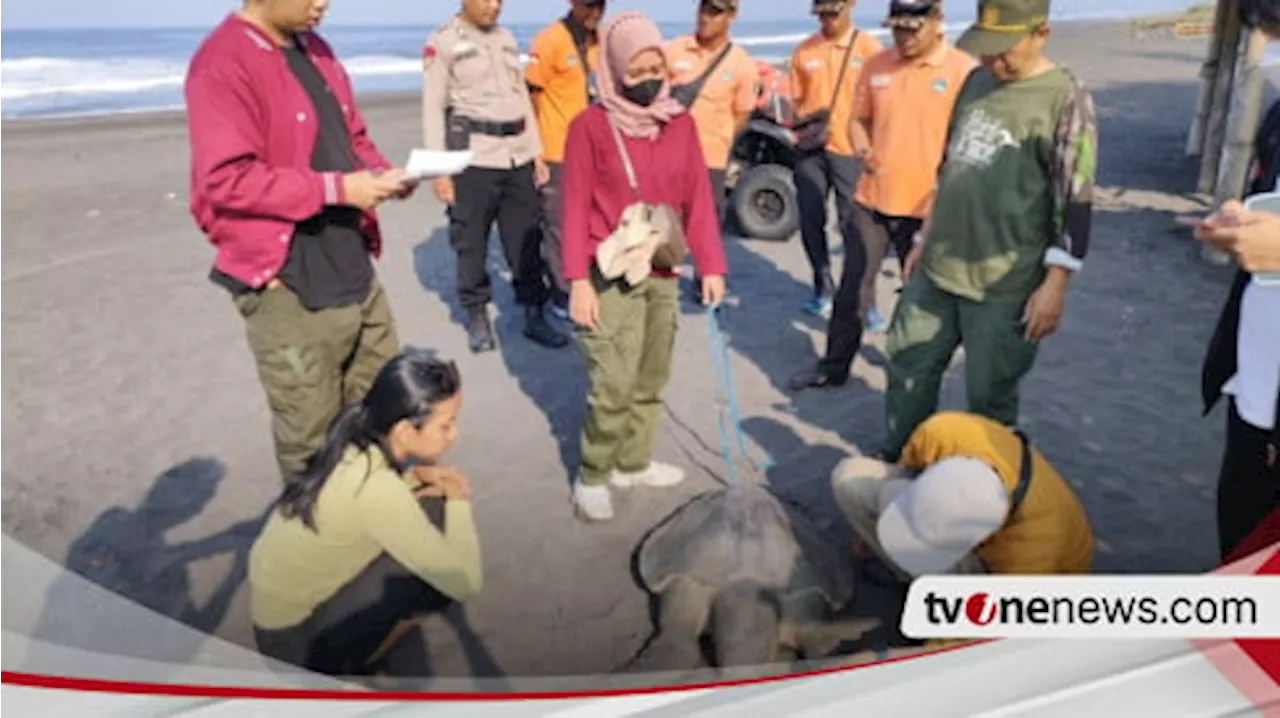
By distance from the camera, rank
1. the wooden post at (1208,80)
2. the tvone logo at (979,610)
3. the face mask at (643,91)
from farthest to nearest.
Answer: the wooden post at (1208,80)
the face mask at (643,91)
the tvone logo at (979,610)

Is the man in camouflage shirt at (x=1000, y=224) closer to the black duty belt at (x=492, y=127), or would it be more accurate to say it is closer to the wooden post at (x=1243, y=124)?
the black duty belt at (x=492, y=127)

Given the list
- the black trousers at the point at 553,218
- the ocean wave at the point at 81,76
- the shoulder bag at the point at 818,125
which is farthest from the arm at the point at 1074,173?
the ocean wave at the point at 81,76

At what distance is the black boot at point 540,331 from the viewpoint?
3.80 meters

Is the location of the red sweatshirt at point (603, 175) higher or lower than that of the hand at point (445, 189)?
higher

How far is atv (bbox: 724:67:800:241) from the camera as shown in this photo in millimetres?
5113

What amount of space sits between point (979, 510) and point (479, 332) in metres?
2.50

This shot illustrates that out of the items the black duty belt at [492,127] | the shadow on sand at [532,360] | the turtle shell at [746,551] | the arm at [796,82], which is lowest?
the shadow on sand at [532,360]

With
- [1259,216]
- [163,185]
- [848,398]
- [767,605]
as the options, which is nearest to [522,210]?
[848,398]

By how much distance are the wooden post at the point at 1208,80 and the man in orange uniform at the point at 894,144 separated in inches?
172

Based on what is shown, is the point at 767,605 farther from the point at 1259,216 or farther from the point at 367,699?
the point at 1259,216

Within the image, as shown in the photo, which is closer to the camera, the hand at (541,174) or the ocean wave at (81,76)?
the hand at (541,174)

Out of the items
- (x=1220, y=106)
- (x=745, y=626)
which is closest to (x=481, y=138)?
(x=745, y=626)

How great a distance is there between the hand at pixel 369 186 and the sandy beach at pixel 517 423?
918 millimetres

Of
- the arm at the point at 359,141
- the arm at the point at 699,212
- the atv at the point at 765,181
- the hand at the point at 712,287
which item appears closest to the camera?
the arm at the point at 359,141
